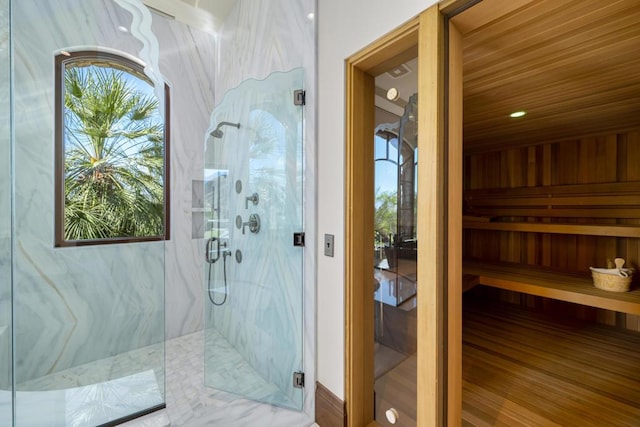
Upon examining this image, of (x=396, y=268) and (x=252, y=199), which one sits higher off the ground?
(x=252, y=199)

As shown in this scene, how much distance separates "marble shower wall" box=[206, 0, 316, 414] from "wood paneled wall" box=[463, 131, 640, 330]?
8.99 feet

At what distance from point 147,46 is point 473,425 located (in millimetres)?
3782

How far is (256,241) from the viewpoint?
2.18m

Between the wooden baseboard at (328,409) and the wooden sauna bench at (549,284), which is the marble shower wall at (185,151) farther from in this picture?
the wooden sauna bench at (549,284)

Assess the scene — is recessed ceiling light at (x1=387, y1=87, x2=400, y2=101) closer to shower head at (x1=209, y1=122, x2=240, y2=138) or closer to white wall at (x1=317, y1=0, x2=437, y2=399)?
white wall at (x1=317, y1=0, x2=437, y2=399)

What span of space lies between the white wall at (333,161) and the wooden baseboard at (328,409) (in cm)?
3

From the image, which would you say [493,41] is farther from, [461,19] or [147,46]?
[147,46]

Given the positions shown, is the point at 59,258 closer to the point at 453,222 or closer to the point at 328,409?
the point at 328,409

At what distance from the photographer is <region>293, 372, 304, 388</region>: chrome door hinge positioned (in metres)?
1.75

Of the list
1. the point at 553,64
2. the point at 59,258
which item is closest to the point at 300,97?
the point at 553,64

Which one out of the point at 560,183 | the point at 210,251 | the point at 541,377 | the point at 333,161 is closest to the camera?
the point at 333,161

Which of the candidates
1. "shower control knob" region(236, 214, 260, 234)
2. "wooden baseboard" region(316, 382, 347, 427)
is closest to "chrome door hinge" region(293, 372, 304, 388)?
"wooden baseboard" region(316, 382, 347, 427)

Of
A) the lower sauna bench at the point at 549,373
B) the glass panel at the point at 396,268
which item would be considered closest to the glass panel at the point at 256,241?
the glass panel at the point at 396,268

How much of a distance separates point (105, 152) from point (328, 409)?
2395 mm
